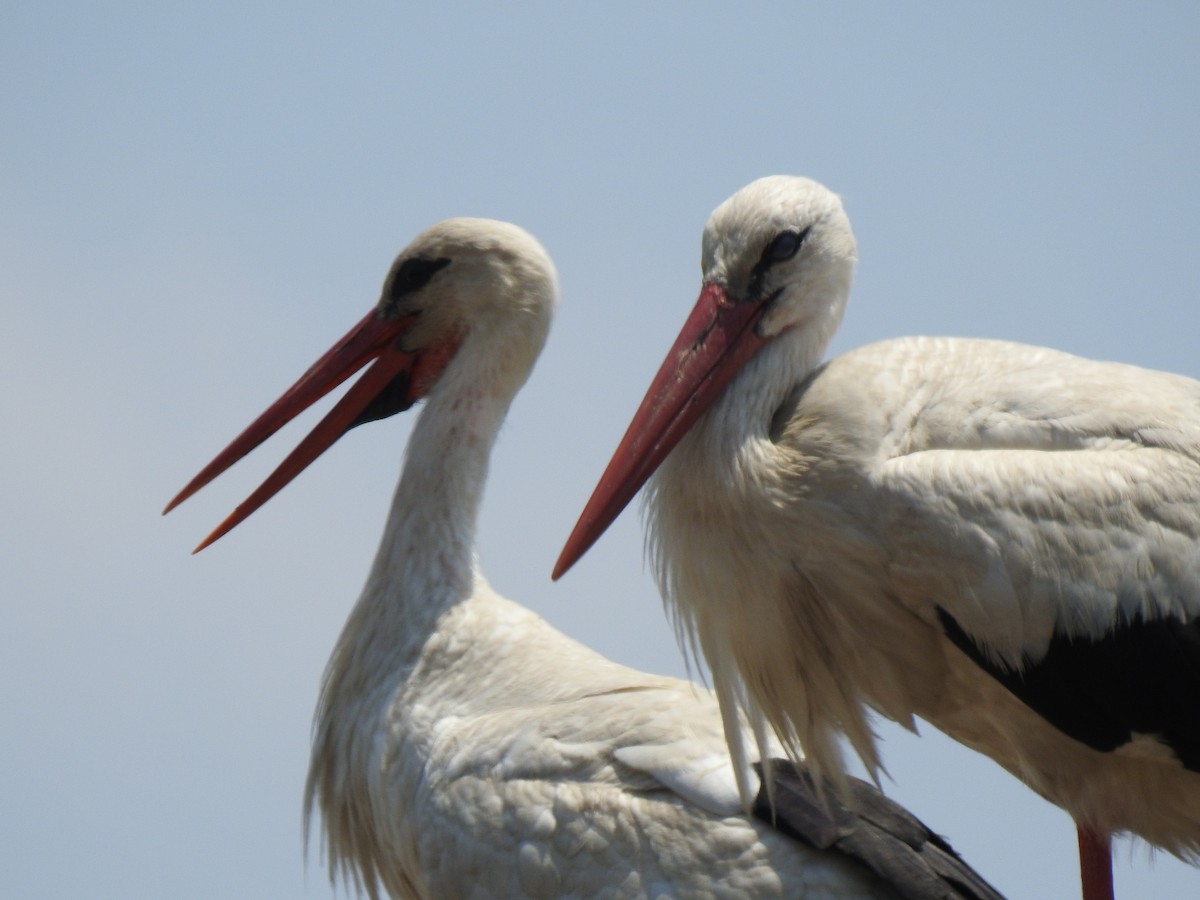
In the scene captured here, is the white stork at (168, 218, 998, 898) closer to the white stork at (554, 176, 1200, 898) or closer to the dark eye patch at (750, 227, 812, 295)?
the white stork at (554, 176, 1200, 898)

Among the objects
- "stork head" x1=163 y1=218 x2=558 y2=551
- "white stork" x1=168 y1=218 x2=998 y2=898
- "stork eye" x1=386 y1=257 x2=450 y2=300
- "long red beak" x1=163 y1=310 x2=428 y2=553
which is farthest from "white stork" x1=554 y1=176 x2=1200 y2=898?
"long red beak" x1=163 y1=310 x2=428 y2=553

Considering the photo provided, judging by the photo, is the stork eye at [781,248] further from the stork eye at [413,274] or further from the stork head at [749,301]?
the stork eye at [413,274]

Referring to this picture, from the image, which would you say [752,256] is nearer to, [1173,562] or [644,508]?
[644,508]

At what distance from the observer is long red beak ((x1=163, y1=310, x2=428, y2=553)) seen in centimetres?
541

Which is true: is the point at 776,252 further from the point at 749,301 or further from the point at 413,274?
the point at 413,274

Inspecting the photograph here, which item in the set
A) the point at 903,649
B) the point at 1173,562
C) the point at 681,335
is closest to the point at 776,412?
the point at 681,335

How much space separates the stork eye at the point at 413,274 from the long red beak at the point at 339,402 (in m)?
0.09

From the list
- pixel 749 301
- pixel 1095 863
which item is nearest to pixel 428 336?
pixel 749 301

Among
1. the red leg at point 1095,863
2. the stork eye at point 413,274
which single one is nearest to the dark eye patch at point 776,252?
the red leg at point 1095,863

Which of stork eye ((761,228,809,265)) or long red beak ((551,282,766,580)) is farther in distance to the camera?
stork eye ((761,228,809,265))

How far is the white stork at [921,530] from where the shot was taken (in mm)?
3373

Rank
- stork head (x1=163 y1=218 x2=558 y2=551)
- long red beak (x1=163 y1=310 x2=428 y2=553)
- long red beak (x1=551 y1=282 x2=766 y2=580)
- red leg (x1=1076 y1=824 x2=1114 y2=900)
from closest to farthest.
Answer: long red beak (x1=551 y1=282 x2=766 y2=580), red leg (x1=1076 y1=824 x2=1114 y2=900), stork head (x1=163 y1=218 x2=558 y2=551), long red beak (x1=163 y1=310 x2=428 y2=553)

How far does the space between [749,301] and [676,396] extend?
26 centimetres

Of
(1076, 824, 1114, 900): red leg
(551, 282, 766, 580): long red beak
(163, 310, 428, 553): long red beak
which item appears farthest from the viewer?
(163, 310, 428, 553): long red beak
